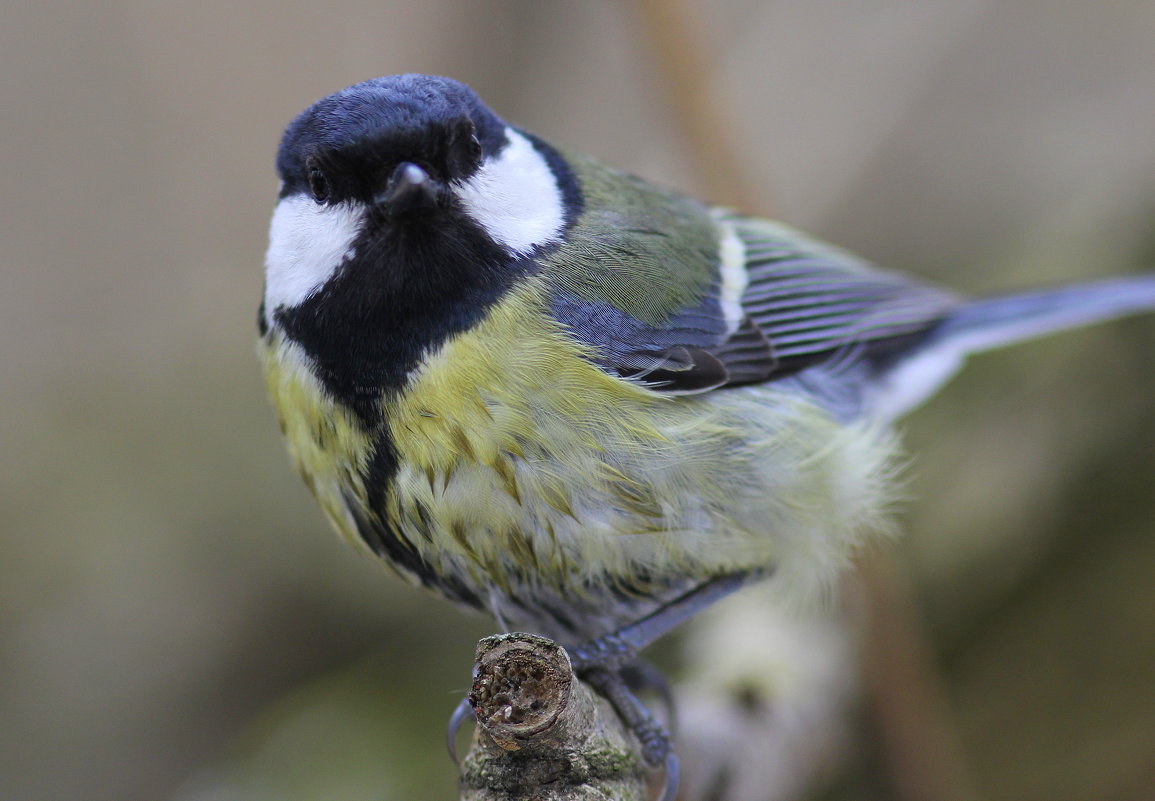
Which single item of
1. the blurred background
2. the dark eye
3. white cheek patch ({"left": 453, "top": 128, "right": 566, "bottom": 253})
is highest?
white cheek patch ({"left": 453, "top": 128, "right": 566, "bottom": 253})

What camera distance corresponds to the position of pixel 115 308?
4.02m

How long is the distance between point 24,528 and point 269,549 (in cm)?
69

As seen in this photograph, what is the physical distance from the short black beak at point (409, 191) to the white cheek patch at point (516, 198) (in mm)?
90

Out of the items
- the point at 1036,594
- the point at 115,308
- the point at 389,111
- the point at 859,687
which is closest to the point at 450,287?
the point at 389,111

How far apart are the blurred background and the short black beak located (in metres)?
0.87

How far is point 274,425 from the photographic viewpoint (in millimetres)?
3010

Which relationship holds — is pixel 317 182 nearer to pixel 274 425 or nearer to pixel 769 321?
pixel 769 321

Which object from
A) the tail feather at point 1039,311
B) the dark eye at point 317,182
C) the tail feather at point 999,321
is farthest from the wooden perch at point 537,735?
the tail feather at point 1039,311

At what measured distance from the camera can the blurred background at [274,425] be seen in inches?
90.9

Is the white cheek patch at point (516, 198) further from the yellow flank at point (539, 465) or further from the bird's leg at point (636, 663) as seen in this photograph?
the bird's leg at point (636, 663)

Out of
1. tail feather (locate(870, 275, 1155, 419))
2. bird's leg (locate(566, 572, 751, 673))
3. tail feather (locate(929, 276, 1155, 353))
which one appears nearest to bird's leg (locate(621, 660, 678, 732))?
bird's leg (locate(566, 572, 751, 673))

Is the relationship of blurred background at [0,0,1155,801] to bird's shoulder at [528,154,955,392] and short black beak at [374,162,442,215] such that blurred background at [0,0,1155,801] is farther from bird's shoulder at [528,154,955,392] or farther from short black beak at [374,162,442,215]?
short black beak at [374,162,442,215]

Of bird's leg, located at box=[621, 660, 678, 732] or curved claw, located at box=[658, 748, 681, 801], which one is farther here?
bird's leg, located at box=[621, 660, 678, 732]

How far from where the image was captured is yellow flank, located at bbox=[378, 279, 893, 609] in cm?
129
